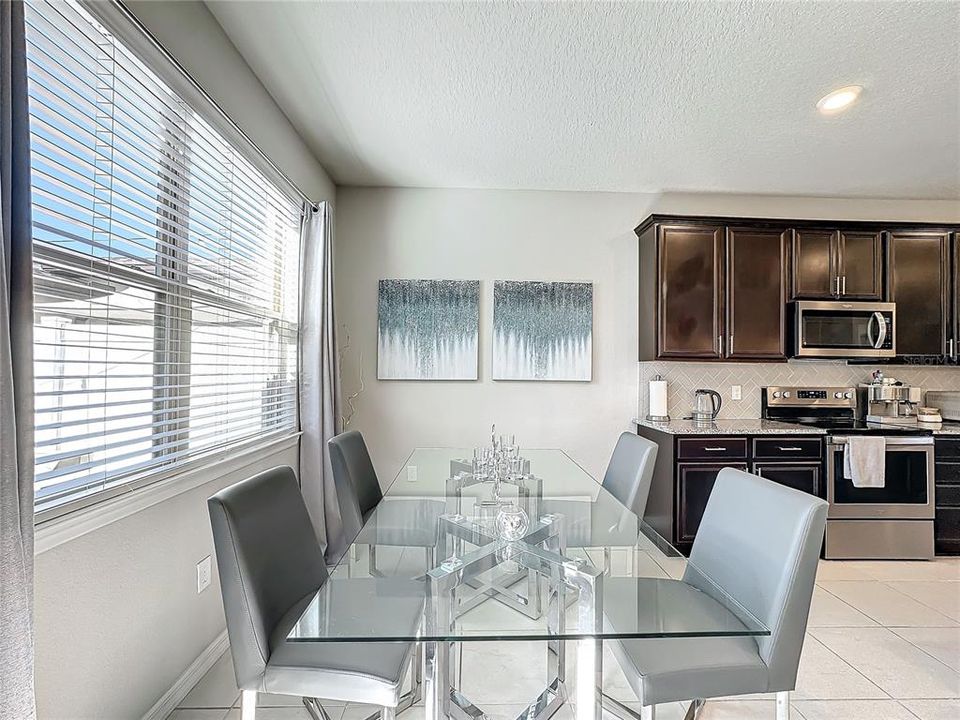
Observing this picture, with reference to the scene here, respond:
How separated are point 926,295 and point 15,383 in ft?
17.1

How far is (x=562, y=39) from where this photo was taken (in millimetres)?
2330

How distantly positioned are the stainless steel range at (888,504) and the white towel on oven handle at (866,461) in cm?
5

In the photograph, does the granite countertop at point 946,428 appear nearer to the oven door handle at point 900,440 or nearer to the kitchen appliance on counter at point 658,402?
the oven door handle at point 900,440

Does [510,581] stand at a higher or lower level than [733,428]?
lower

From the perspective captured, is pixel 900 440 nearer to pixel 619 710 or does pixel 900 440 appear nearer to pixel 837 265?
pixel 837 265

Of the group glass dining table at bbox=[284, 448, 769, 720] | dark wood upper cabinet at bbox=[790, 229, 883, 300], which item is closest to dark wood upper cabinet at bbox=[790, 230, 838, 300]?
dark wood upper cabinet at bbox=[790, 229, 883, 300]

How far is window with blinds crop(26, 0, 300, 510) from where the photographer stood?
4.71ft

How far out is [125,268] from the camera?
174 centimetres

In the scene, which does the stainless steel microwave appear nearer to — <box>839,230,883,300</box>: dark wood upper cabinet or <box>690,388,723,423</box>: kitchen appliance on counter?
<box>839,230,883,300</box>: dark wood upper cabinet

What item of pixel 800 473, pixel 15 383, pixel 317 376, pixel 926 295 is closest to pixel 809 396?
pixel 800 473

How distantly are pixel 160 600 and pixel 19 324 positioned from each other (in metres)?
1.26

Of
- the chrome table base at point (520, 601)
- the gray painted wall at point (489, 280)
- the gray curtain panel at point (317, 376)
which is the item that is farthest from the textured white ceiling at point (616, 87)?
the chrome table base at point (520, 601)

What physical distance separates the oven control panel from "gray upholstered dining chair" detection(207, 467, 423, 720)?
3762 millimetres

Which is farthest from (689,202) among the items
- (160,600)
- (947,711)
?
(160,600)
